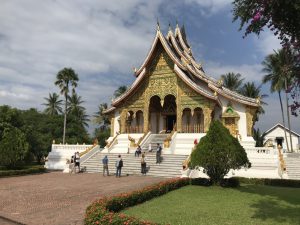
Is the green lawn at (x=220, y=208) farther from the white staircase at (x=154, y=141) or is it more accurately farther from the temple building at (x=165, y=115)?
the white staircase at (x=154, y=141)

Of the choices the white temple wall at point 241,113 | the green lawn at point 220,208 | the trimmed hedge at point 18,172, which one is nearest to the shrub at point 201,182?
the green lawn at point 220,208

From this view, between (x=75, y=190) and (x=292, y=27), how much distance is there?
402 inches

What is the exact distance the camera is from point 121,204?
8820mm

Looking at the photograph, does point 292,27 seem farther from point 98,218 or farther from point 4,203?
point 4,203

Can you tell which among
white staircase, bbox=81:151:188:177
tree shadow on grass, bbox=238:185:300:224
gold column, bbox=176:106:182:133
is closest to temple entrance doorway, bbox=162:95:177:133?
gold column, bbox=176:106:182:133

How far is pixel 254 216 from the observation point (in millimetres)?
7656

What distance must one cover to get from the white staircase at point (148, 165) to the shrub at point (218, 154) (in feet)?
14.5

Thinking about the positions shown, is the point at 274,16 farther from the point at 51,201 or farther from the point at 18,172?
the point at 18,172

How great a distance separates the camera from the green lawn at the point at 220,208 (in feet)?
24.1

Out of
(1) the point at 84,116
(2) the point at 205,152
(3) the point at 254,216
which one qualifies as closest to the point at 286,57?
(3) the point at 254,216


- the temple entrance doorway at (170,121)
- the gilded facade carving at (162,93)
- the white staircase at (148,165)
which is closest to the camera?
the white staircase at (148,165)

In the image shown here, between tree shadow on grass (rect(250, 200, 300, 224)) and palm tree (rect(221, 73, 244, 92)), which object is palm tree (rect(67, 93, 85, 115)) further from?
tree shadow on grass (rect(250, 200, 300, 224))

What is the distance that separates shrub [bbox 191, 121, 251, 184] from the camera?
40.2ft

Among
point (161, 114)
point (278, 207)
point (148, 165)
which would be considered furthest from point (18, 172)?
point (278, 207)
